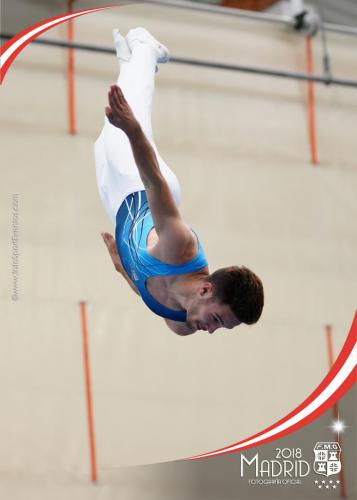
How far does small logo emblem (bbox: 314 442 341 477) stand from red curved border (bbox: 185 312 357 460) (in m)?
0.14

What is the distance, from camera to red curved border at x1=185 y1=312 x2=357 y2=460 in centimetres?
353

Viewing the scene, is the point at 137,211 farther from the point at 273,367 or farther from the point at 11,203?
the point at 273,367

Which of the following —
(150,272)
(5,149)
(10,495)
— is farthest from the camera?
(5,149)

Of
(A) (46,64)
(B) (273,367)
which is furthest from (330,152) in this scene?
(A) (46,64)

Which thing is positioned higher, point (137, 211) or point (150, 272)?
point (137, 211)

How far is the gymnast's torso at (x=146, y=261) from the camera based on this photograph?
250 cm

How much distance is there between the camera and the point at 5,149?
11.4ft

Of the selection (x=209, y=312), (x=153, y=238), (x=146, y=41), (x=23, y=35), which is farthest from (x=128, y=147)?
(x=23, y=35)

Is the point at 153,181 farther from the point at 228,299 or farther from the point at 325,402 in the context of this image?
the point at 325,402

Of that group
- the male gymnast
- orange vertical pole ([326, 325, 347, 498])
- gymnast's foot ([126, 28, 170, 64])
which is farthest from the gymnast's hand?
orange vertical pole ([326, 325, 347, 498])

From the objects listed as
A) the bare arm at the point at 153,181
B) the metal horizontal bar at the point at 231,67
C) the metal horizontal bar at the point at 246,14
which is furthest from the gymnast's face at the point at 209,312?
the metal horizontal bar at the point at 246,14

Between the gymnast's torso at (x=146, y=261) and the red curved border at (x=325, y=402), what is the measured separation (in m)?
1.10

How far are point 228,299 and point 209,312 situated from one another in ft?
0.22

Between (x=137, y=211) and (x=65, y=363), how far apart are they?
1.01 m
